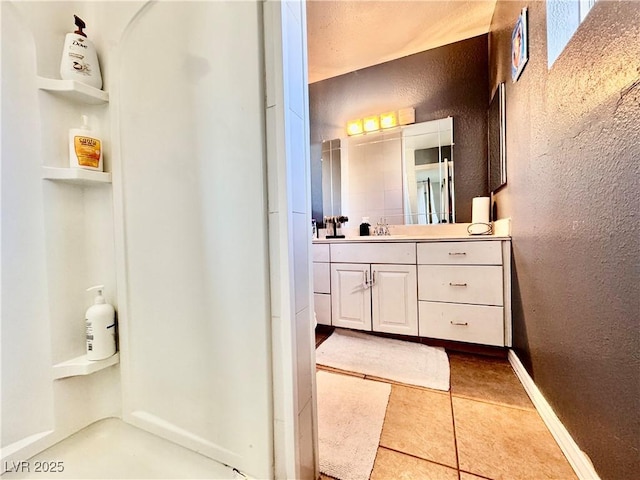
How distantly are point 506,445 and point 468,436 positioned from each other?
12 centimetres

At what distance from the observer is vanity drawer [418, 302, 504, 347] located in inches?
63.9

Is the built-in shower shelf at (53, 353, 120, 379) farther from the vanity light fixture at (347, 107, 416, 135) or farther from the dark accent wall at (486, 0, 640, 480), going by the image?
the vanity light fixture at (347, 107, 416, 135)

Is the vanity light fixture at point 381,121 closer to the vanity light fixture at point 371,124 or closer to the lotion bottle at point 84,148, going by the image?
the vanity light fixture at point 371,124

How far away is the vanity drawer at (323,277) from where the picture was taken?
82.7 inches

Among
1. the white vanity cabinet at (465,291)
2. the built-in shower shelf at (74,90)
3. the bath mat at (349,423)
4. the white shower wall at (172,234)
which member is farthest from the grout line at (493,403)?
the built-in shower shelf at (74,90)

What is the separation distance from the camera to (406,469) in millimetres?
903

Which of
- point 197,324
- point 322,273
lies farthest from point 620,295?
point 322,273

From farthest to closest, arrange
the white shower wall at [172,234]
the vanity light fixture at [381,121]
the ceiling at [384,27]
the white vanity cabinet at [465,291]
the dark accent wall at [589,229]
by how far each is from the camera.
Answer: the vanity light fixture at [381,121] < the ceiling at [384,27] < the white vanity cabinet at [465,291] < the white shower wall at [172,234] < the dark accent wall at [589,229]

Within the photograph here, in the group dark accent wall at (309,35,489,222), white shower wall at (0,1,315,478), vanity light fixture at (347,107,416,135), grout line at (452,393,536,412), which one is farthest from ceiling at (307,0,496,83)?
grout line at (452,393,536,412)

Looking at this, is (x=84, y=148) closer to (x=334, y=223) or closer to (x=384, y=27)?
(x=334, y=223)

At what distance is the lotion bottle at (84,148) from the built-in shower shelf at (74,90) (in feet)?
0.22

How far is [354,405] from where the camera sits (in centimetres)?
125

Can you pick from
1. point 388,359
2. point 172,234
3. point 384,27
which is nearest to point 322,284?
point 388,359

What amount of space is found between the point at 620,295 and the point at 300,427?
912 mm
